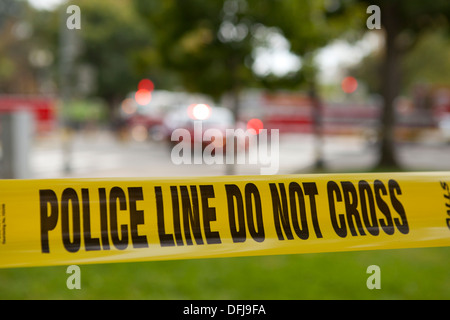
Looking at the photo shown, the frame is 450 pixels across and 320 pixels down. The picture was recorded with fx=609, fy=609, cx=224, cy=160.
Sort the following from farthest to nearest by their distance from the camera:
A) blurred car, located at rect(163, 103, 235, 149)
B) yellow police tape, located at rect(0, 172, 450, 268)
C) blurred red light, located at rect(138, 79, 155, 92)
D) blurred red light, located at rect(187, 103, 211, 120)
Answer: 1. blurred red light, located at rect(138, 79, 155, 92)
2. blurred red light, located at rect(187, 103, 211, 120)
3. blurred car, located at rect(163, 103, 235, 149)
4. yellow police tape, located at rect(0, 172, 450, 268)

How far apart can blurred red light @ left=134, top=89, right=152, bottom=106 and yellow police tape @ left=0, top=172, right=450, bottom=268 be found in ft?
110

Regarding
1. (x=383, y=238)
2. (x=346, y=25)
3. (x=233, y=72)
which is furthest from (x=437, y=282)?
(x=346, y=25)

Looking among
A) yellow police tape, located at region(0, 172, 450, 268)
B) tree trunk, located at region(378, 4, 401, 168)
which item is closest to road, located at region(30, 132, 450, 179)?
tree trunk, located at region(378, 4, 401, 168)

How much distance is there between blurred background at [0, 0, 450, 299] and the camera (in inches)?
237

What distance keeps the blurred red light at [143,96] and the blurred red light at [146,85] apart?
241 mm

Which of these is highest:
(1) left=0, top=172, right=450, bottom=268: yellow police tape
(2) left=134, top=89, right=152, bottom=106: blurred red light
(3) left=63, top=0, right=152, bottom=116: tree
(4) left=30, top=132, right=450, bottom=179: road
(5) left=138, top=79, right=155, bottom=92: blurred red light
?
(3) left=63, top=0, right=152, bottom=116: tree

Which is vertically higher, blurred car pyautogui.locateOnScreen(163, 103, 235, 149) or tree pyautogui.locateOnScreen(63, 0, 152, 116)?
tree pyautogui.locateOnScreen(63, 0, 152, 116)

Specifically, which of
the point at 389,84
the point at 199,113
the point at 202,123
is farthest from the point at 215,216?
the point at 199,113

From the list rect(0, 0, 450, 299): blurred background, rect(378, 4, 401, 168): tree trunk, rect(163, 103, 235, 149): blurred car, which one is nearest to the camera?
rect(0, 0, 450, 299): blurred background

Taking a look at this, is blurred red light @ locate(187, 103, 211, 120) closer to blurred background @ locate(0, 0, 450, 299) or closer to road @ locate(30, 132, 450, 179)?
blurred background @ locate(0, 0, 450, 299)

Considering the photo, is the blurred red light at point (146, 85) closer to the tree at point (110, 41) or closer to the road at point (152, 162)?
the tree at point (110, 41)

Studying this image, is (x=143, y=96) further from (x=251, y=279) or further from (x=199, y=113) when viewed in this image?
(x=251, y=279)

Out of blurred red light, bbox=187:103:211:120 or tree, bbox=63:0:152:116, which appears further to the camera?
tree, bbox=63:0:152:116
